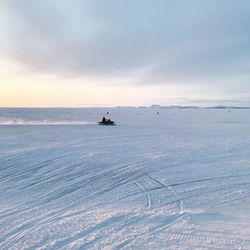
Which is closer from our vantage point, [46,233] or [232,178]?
[46,233]

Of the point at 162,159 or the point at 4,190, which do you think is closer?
the point at 4,190

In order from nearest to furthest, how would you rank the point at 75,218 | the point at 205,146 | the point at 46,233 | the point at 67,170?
the point at 46,233, the point at 75,218, the point at 67,170, the point at 205,146

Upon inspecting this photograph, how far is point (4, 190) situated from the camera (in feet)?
23.4

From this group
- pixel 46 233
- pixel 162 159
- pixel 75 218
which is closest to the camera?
pixel 46 233

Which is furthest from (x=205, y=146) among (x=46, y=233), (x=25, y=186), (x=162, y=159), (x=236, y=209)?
(x=46, y=233)

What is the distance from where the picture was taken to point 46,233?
4.72 metres

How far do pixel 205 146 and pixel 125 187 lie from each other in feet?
26.9

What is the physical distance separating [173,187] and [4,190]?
4648 mm

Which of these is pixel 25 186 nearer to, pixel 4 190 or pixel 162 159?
pixel 4 190

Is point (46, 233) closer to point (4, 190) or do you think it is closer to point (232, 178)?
point (4, 190)

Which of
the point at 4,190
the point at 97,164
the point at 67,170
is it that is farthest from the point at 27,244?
the point at 97,164

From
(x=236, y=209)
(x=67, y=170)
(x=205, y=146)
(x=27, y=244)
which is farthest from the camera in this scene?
(x=205, y=146)

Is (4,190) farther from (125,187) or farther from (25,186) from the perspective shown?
(125,187)

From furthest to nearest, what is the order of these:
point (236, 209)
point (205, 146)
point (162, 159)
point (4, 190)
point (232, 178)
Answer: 1. point (205, 146)
2. point (162, 159)
3. point (232, 178)
4. point (4, 190)
5. point (236, 209)
